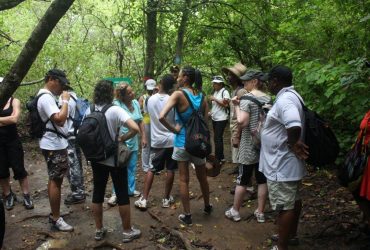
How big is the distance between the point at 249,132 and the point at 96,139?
2.04 m

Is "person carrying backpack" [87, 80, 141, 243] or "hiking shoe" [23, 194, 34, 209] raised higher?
"person carrying backpack" [87, 80, 141, 243]

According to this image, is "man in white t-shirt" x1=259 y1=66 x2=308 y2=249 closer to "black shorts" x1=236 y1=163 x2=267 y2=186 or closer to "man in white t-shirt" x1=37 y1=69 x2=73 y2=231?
"black shorts" x1=236 y1=163 x2=267 y2=186

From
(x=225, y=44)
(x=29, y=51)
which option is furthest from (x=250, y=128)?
(x=225, y=44)

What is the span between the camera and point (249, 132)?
16.0ft

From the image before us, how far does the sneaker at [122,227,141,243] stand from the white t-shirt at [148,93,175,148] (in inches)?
58.9

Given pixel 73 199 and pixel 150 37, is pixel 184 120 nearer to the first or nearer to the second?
pixel 73 199

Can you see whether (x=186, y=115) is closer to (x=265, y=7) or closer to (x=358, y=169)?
(x=358, y=169)

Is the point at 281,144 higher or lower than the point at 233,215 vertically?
higher

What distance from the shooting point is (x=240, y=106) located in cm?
480

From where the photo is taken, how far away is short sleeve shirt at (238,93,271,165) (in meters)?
4.74

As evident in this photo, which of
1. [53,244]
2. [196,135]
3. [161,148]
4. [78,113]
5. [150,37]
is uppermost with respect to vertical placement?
[150,37]

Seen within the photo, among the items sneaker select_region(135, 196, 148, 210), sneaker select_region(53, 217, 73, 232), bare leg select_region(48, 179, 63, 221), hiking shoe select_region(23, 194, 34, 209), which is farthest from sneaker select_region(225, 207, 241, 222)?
hiking shoe select_region(23, 194, 34, 209)

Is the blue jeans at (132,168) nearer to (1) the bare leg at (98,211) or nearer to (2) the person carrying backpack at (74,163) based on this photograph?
(2) the person carrying backpack at (74,163)

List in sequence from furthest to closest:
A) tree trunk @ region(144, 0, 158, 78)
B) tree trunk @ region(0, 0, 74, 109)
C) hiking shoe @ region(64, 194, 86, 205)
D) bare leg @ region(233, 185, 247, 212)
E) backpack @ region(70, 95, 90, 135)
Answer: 1. tree trunk @ region(144, 0, 158, 78)
2. hiking shoe @ region(64, 194, 86, 205)
3. backpack @ region(70, 95, 90, 135)
4. bare leg @ region(233, 185, 247, 212)
5. tree trunk @ region(0, 0, 74, 109)
